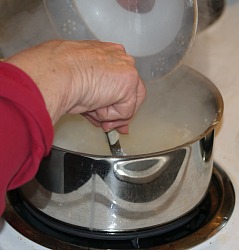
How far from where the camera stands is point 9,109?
471mm

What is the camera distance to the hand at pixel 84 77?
1.71ft

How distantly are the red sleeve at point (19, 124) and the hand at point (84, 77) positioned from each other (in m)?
0.02

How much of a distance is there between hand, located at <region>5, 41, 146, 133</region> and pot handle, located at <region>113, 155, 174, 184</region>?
0.06 metres

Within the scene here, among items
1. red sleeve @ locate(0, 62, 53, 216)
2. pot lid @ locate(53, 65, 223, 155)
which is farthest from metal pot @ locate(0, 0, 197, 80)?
red sleeve @ locate(0, 62, 53, 216)

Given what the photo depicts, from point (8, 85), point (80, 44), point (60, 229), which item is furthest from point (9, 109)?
point (60, 229)

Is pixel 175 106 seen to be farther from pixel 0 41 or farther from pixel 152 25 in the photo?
pixel 0 41

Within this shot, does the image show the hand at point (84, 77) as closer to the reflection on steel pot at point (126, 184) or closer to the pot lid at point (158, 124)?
the reflection on steel pot at point (126, 184)

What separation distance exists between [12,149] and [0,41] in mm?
485

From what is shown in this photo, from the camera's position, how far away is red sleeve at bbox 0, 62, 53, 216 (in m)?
0.46

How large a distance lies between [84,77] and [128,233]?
26cm

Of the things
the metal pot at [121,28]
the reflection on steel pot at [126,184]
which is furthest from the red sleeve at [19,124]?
the metal pot at [121,28]

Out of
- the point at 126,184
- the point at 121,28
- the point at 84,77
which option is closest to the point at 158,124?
the point at 121,28

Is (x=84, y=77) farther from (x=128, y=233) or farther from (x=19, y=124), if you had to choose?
(x=128, y=233)

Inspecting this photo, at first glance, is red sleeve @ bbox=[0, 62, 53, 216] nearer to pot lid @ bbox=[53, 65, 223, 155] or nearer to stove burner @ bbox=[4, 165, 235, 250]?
stove burner @ bbox=[4, 165, 235, 250]
